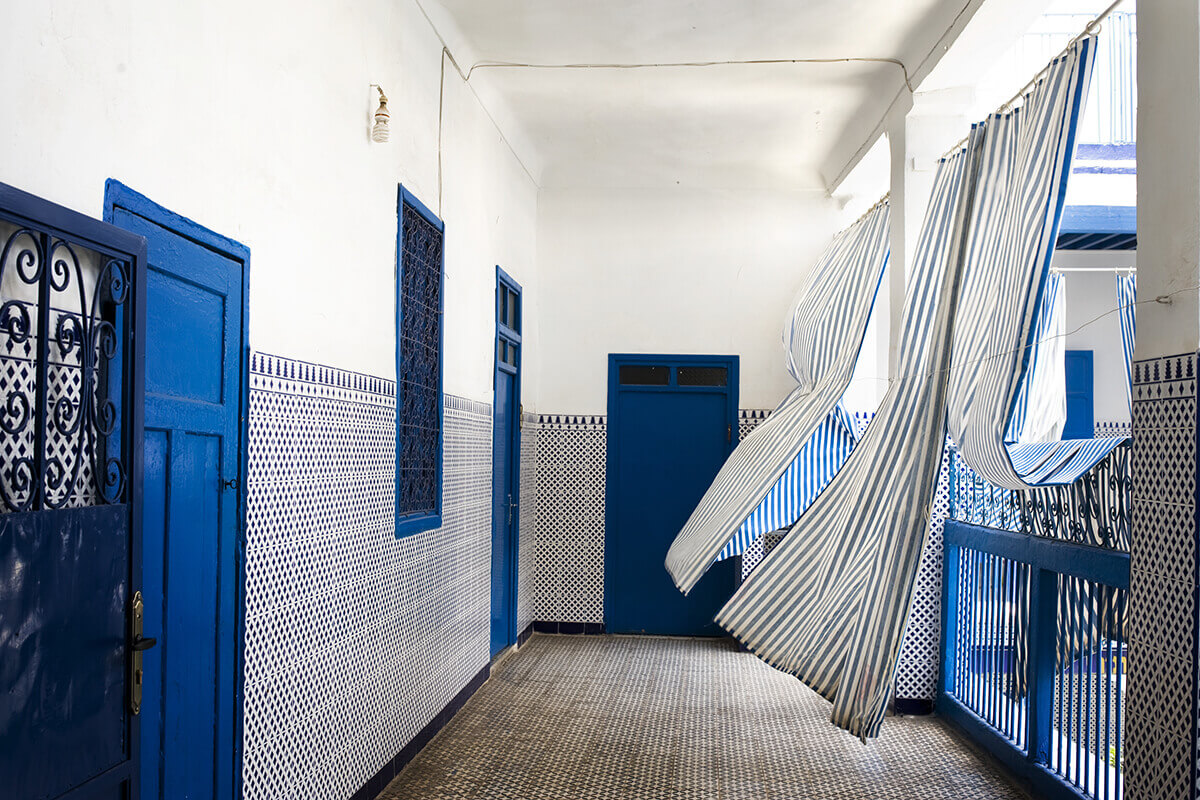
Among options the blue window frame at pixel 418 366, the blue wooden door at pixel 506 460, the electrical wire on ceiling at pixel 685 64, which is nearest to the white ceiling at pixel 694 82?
the electrical wire on ceiling at pixel 685 64

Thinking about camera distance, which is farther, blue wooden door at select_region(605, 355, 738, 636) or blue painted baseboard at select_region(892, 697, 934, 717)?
blue wooden door at select_region(605, 355, 738, 636)

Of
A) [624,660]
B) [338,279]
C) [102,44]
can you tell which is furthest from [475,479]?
[102,44]

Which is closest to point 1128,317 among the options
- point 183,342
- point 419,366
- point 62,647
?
point 419,366

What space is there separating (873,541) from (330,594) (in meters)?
1.89

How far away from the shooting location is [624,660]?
6.14 meters

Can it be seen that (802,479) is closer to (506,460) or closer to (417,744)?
(506,460)

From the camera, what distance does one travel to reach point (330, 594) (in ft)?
10.4

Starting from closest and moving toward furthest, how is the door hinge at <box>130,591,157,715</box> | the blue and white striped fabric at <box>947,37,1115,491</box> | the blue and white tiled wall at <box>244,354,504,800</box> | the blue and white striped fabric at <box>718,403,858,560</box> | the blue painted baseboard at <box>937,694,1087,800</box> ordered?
the door hinge at <box>130,591,157,715</box> → the blue and white tiled wall at <box>244,354,504,800</box> → the blue and white striped fabric at <box>947,37,1115,491</box> → the blue painted baseboard at <box>937,694,1087,800</box> → the blue and white striped fabric at <box>718,403,858,560</box>

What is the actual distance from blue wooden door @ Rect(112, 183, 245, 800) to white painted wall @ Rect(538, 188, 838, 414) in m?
4.55


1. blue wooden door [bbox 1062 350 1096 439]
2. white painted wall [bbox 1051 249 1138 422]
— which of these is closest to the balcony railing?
blue wooden door [bbox 1062 350 1096 439]

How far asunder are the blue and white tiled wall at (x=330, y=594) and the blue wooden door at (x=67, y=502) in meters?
0.84

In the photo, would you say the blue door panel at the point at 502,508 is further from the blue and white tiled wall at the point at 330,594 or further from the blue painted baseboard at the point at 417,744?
the blue and white tiled wall at the point at 330,594

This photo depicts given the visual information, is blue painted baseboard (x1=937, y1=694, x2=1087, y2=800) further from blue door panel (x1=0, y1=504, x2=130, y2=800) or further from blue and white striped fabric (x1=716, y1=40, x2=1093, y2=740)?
blue door panel (x1=0, y1=504, x2=130, y2=800)

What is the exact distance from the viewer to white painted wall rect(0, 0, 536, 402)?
181 centimetres
